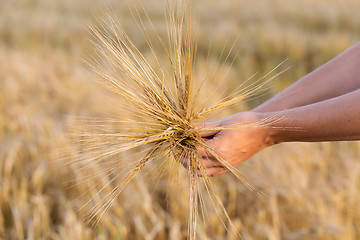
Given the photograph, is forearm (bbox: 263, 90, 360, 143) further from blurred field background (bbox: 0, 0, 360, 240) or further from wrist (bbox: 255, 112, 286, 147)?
blurred field background (bbox: 0, 0, 360, 240)

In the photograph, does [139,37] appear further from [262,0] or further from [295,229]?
[295,229]

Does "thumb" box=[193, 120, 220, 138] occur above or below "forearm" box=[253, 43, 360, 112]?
below

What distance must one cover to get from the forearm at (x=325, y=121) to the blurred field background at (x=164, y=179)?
24cm

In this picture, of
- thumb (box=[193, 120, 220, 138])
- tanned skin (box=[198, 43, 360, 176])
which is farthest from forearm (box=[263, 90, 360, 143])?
thumb (box=[193, 120, 220, 138])

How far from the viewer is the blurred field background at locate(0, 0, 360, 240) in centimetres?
178

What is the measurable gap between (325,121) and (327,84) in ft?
0.79

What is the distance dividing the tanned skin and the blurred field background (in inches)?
9.2

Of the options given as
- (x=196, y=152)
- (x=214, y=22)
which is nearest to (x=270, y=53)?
(x=214, y=22)

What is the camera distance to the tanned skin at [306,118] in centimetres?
81

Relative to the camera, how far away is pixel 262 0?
568 centimetres

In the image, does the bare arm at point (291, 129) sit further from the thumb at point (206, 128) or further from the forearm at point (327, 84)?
the forearm at point (327, 84)

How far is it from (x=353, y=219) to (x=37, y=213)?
1480 millimetres

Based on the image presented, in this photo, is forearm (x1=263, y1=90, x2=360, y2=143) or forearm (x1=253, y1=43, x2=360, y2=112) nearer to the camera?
forearm (x1=263, y1=90, x2=360, y2=143)

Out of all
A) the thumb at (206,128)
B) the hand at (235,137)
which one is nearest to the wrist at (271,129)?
the hand at (235,137)
